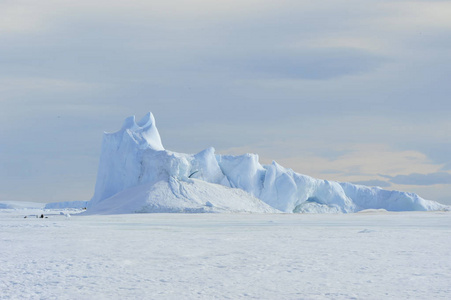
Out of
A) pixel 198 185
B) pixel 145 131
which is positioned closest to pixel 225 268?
pixel 198 185

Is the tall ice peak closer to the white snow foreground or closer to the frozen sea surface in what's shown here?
the white snow foreground

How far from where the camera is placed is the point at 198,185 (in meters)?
37.3

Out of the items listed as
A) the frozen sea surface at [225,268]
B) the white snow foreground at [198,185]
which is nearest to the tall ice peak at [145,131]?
the white snow foreground at [198,185]

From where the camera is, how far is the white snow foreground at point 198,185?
1395 inches

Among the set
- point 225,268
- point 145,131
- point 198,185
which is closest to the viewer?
point 225,268

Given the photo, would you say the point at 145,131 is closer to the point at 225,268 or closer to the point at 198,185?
the point at 198,185

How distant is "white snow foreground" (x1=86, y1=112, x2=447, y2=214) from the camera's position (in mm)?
35438

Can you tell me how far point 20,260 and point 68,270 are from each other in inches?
62.5

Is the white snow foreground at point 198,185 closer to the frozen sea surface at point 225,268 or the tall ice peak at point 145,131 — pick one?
the tall ice peak at point 145,131

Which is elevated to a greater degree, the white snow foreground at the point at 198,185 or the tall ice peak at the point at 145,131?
the tall ice peak at the point at 145,131

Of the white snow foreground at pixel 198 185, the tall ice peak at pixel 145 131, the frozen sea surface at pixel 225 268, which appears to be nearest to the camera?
the frozen sea surface at pixel 225 268

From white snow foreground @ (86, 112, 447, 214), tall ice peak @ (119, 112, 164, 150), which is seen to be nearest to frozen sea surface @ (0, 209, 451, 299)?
white snow foreground @ (86, 112, 447, 214)

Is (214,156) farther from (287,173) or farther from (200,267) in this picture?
(200,267)

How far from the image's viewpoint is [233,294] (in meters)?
7.15
